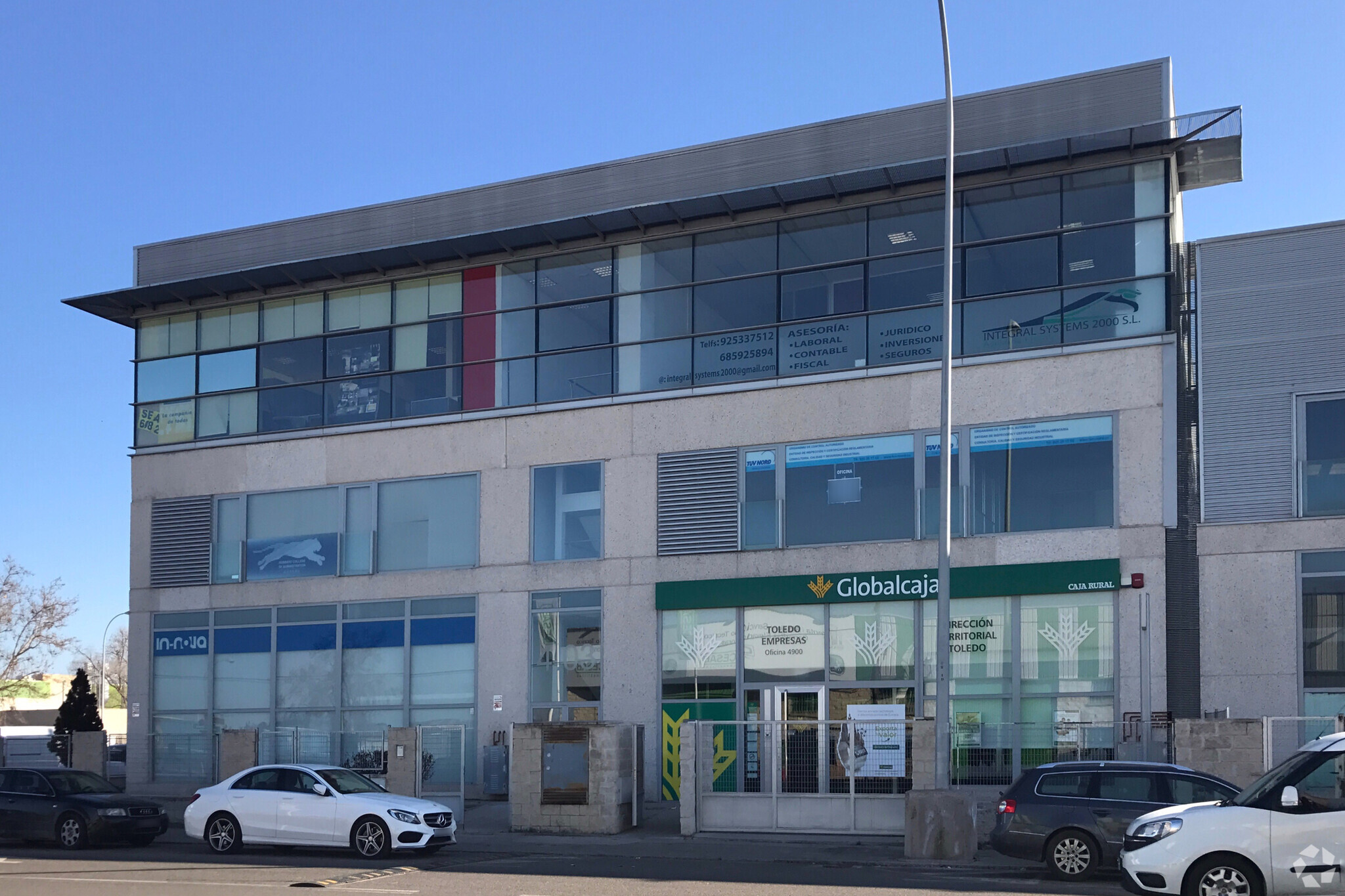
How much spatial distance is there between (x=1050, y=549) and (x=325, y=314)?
16.9 m

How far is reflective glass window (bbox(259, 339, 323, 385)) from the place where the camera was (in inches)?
1243

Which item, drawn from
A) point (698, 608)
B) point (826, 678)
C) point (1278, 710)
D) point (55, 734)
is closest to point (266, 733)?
point (55, 734)

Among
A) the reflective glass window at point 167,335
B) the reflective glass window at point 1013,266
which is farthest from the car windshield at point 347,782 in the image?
the reflective glass window at point 167,335

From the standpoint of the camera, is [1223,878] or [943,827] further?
[943,827]

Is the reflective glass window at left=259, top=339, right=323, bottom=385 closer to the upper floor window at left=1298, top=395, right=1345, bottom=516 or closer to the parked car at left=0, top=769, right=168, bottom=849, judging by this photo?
the parked car at left=0, top=769, right=168, bottom=849

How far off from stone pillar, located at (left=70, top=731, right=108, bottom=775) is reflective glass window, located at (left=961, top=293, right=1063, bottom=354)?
21050 millimetres

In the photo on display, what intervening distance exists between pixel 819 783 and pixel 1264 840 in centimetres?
1016

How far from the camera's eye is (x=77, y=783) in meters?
22.2

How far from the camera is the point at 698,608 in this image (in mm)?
27016

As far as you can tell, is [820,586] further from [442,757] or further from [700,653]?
[442,757]

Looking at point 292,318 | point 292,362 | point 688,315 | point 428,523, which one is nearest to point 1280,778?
point 688,315

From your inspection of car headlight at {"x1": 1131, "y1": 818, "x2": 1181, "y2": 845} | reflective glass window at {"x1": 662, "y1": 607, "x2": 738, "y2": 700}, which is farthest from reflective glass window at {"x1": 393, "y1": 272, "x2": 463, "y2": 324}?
car headlight at {"x1": 1131, "y1": 818, "x2": 1181, "y2": 845}

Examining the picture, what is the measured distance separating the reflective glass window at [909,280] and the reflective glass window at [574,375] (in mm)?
5735

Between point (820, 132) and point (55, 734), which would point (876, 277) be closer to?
point (820, 132)
